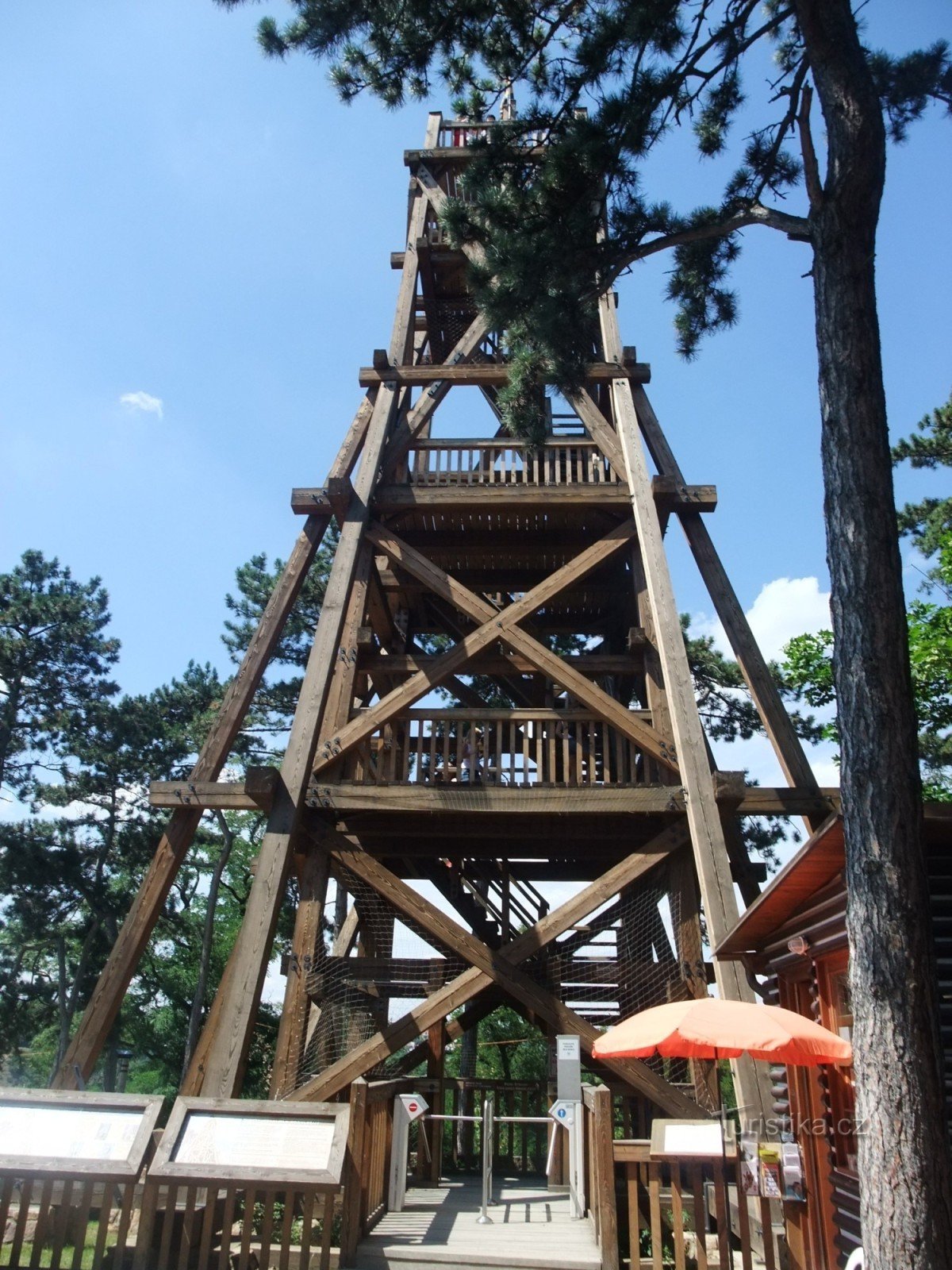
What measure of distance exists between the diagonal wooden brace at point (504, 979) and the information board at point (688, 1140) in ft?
10.1

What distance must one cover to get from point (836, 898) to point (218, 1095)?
4.45m

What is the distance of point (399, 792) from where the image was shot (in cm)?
877

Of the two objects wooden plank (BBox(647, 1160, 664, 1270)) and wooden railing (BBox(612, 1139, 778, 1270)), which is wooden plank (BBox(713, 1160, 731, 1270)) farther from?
wooden plank (BBox(647, 1160, 664, 1270))

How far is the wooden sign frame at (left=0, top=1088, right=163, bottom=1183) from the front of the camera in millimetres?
5020

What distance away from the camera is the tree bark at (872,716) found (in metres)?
3.80

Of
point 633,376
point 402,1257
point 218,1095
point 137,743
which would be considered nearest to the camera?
point 402,1257

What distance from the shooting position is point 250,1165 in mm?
5043

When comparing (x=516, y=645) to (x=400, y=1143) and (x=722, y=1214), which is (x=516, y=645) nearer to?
(x=400, y=1143)

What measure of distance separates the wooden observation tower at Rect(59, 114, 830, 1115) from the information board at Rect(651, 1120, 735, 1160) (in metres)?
1.71

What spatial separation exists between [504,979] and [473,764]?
6.59ft

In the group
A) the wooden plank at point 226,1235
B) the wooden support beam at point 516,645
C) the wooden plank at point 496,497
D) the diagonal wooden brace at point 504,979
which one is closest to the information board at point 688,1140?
the wooden plank at point 226,1235

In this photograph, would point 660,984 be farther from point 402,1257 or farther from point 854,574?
point 854,574

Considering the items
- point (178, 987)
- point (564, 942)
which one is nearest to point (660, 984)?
point (564, 942)

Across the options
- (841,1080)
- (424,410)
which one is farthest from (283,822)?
(424,410)
